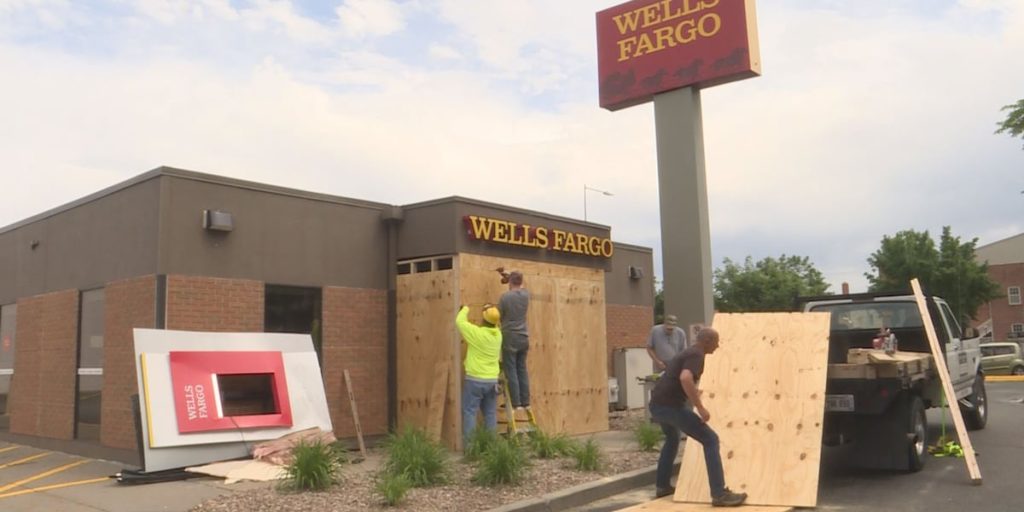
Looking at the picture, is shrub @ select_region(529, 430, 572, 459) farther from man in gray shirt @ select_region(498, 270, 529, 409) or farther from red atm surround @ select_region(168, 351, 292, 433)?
red atm surround @ select_region(168, 351, 292, 433)

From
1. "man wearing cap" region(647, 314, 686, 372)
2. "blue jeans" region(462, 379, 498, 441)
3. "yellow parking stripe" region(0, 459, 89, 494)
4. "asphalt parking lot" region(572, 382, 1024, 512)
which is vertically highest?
"man wearing cap" region(647, 314, 686, 372)

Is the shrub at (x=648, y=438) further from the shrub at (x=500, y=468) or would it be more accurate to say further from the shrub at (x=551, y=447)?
the shrub at (x=500, y=468)

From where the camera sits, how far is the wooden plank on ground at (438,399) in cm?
1105

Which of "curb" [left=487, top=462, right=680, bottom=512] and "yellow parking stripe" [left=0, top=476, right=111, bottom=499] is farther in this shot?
"yellow parking stripe" [left=0, top=476, right=111, bottom=499]

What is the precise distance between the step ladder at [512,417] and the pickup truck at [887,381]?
387 centimetres

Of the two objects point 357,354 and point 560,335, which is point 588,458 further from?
point 357,354

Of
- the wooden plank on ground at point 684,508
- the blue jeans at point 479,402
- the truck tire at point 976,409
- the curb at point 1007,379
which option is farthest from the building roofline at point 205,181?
the curb at point 1007,379

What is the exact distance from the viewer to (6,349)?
1413 cm

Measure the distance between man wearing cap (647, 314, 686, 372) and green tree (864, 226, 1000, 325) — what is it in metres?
36.5

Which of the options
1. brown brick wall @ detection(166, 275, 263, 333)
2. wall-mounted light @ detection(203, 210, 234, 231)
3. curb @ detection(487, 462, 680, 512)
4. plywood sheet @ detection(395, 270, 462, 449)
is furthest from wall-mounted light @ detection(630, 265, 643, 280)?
wall-mounted light @ detection(203, 210, 234, 231)

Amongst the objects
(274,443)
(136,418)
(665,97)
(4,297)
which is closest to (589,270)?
(665,97)

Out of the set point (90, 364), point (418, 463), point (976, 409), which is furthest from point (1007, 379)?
point (90, 364)

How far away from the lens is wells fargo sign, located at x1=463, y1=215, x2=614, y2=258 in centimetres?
1164

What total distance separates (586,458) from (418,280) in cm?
406
